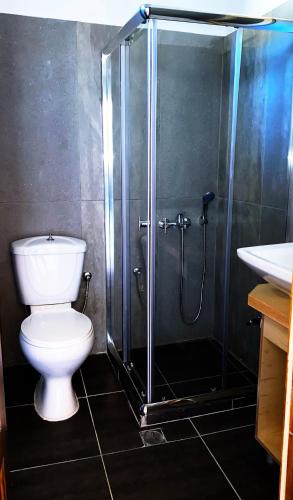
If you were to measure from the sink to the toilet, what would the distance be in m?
1.00

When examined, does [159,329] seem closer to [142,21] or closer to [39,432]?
[39,432]

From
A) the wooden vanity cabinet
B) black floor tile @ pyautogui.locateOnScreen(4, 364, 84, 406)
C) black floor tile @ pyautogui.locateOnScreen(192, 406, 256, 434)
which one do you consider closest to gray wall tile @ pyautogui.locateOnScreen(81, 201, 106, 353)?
black floor tile @ pyautogui.locateOnScreen(4, 364, 84, 406)

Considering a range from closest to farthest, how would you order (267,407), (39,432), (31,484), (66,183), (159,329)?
(31,484)
(267,407)
(39,432)
(159,329)
(66,183)

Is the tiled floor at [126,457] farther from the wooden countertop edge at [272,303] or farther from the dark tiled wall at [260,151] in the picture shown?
the wooden countertop edge at [272,303]

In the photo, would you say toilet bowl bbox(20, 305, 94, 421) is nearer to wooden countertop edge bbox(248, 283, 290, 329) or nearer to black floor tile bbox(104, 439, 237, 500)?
black floor tile bbox(104, 439, 237, 500)

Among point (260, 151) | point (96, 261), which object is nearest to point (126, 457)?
point (96, 261)

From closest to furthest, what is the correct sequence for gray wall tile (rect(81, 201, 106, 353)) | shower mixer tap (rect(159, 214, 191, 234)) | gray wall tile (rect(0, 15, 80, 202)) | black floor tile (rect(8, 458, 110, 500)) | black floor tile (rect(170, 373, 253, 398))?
black floor tile (rect(8, 458, 110, 500))
shower mixer tap (rect(159, 214, 191, 234))
black floor tile (rect(170, 373, 253, 398))
gray wall tile (rect(0, 15, 80, 202))
gray wall tile (rect(81, 201, 106, 353))

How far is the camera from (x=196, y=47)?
222 cm

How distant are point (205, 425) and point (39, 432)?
2.68 feet

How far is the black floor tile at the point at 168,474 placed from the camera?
172 centimetres

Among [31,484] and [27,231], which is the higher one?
[27,231]

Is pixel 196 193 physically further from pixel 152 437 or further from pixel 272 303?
pixel 152 437

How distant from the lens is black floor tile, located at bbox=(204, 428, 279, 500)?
1747 millimetres

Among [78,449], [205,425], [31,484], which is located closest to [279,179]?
[205,425]
